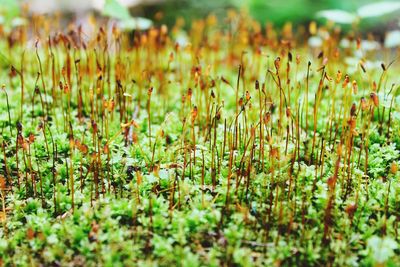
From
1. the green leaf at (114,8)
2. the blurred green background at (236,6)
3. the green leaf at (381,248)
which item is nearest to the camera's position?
the green leaf at (381,248)

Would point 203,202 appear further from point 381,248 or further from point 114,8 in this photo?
point 114,8

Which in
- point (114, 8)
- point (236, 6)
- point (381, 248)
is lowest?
point (381, 248)

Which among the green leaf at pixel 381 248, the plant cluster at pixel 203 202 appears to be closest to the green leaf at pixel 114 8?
the plant cluster at pixel 203 202

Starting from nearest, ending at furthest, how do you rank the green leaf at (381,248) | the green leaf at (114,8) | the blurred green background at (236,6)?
the green leaf at (381,248) < the green leaf at (114,8) < the blurred green background at (236,6)

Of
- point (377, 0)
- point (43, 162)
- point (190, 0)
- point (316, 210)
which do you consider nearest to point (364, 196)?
point (316, 210)

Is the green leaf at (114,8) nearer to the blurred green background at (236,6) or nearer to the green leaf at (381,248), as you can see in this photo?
the blurred green background at (236,6)

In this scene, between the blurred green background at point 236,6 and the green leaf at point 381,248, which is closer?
the green leaf at point 381,248

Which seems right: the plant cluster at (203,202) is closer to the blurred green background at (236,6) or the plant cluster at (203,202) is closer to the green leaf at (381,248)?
the green leaf at (381,248)

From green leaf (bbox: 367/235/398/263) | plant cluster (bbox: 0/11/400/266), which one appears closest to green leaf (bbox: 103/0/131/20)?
plant cluster (bbox: 0/11/400/266)

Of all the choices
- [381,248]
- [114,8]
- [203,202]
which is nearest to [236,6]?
[114,8]

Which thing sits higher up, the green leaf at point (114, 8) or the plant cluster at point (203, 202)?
the green leaf at point (114, 8)

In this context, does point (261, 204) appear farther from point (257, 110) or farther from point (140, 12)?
point (140, 12)
